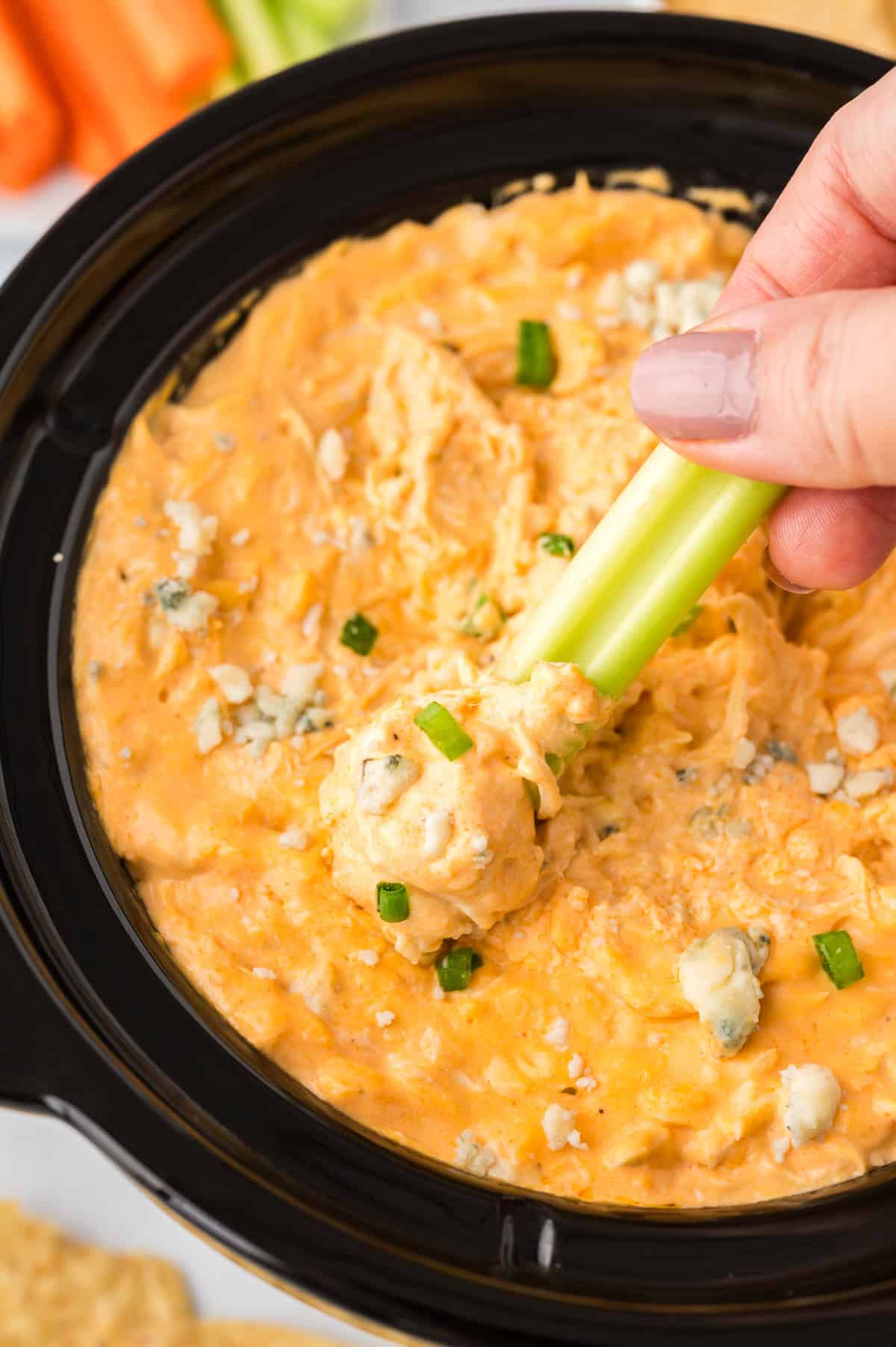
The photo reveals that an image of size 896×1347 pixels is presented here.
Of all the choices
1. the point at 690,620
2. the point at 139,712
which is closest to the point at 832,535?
the point at 690,620

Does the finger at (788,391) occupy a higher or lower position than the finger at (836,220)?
lower

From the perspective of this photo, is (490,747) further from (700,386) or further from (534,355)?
(534,355)

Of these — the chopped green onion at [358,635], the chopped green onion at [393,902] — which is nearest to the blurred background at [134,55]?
the chopped green onion at [358,635]

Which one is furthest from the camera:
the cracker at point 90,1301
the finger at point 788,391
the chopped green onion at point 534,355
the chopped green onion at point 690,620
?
the cracker at point 90,1301

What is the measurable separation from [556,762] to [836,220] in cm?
97

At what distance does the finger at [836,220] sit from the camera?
204 centimetres

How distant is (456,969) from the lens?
2.00 m

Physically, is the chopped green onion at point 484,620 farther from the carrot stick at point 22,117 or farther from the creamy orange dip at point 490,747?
the carrot stick at point 22,117

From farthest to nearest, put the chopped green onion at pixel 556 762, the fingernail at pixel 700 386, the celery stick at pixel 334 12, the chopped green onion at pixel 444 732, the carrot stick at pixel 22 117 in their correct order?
the celery stick at pixel 334 12 < the carrot stick at pixel 22 117 < the chopped green onion at pixel 556 762 < the chopped green onion at pixel 444 732 < the fingernail at pixel 700 386

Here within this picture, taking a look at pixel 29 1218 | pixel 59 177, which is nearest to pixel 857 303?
pixel 29 1218

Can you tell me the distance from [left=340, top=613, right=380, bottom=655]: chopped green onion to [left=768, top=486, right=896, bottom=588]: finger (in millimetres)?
654

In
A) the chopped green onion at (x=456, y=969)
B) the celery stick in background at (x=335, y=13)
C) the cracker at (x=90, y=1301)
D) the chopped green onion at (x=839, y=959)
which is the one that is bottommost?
the cracker at (x=90, y=1301)

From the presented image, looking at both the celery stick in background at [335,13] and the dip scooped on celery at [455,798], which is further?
the celery stick in background at [335,13]

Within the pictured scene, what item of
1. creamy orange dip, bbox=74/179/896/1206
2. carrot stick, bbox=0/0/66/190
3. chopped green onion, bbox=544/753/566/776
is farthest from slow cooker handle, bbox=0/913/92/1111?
carrot stick, bbox=0/0/66/190
